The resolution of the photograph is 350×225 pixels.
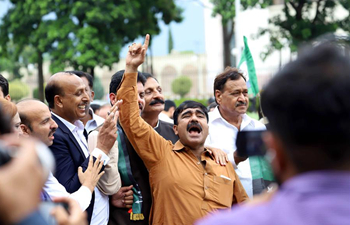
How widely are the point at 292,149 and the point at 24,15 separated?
24.4 m

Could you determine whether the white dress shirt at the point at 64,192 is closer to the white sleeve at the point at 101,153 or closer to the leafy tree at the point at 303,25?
the white sleeve at the point at 101,153

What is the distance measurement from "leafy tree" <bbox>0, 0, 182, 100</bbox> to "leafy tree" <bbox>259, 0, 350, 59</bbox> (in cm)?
633

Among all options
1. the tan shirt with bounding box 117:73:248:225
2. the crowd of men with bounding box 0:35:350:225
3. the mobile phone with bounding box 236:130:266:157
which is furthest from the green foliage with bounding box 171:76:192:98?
the mobile phone with bounding box 236:130:266:157

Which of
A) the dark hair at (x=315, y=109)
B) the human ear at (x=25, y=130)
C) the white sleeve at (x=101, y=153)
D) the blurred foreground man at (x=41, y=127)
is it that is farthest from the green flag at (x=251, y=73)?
the dark hair at (x=315, y=109)

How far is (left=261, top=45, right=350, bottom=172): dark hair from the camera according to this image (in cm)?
122

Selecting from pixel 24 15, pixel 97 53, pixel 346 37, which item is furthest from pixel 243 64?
pixel 24 15

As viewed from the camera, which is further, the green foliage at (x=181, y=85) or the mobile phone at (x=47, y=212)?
the green foliage at (x=181, y=85)

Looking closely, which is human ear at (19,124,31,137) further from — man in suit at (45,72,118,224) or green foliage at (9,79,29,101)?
green foliage at (9,79,29,101)

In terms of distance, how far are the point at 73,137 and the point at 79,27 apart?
20787 mm

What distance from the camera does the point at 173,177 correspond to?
3.46 m

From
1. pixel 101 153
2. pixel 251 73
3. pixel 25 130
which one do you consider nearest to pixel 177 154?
pixel 101 153

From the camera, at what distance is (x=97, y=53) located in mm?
22656

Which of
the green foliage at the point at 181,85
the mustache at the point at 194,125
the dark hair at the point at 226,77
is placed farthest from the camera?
the green foliage at the point at 181,85

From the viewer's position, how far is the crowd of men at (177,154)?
1.20m
